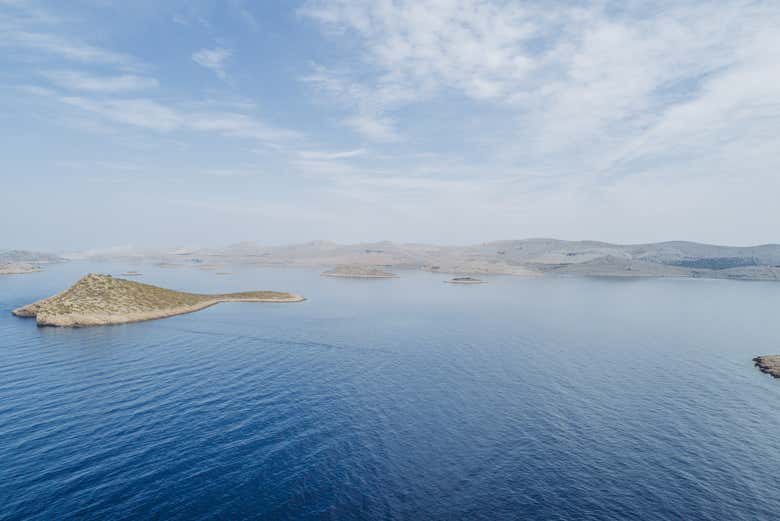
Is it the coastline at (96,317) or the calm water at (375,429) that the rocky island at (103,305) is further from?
the calm water at (375,429)

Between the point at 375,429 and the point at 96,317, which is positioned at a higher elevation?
the point at 96,317

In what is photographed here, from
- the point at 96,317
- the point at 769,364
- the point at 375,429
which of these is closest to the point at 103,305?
the point at 96,317

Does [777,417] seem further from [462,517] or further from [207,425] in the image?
[207,425]

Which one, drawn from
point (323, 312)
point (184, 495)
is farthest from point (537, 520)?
point (323, 312)

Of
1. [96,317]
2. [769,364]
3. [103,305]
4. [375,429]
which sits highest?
[103,305]

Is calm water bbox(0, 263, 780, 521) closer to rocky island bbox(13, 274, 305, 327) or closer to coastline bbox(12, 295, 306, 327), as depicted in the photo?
coastline bbox(12, 295, 306, 327)

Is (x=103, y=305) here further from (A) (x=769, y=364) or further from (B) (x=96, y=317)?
(A) (x=769, y=364)

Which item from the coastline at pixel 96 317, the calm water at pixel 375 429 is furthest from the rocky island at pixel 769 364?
the coastline at pixel 96 317
